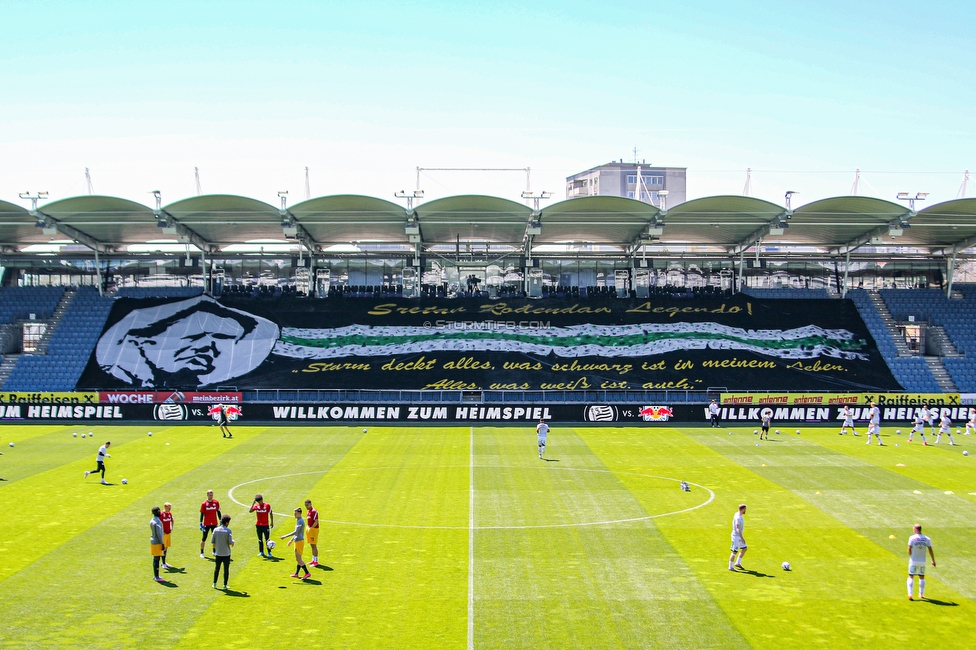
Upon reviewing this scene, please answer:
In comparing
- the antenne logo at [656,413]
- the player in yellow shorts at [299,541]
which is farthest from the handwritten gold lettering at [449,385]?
the player in yellow shorts at [299,541]

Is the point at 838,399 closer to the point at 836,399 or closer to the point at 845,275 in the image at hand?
the point at 836,399

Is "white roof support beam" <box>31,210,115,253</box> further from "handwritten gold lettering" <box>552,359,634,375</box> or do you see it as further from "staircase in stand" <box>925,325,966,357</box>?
"staircase in stand" <box>925,325,966,357</box>

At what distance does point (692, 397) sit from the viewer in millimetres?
51625

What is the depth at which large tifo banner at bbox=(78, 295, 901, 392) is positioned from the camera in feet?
180

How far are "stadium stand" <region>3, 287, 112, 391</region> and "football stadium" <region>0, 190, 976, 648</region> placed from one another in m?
0.29

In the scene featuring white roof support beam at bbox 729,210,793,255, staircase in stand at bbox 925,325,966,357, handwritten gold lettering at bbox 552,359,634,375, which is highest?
white roof support beam at bbox 729,210,793,255

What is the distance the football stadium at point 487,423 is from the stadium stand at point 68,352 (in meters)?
0.29

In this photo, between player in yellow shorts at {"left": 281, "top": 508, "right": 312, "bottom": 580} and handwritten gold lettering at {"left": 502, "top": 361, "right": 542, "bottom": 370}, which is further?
handwritten gold lettering at {"left": 502, "top": 361, "right": 542, "bottom": 370}

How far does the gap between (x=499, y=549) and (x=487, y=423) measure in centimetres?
2561

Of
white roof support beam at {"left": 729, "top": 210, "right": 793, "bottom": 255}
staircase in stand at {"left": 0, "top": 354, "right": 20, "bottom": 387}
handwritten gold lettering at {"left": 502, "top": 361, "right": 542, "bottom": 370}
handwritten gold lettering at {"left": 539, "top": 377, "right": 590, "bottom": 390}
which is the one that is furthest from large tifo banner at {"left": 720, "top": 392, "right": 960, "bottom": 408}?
staircase in stand at {"left": 0, "top": 354, "right": 20, "bottom": 387}

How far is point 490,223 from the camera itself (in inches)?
2422

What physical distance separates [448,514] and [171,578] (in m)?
8.23

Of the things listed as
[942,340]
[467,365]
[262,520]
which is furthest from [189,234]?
[942,340]

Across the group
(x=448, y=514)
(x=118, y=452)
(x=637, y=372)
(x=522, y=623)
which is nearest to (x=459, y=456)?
(x=448, y=514)
